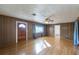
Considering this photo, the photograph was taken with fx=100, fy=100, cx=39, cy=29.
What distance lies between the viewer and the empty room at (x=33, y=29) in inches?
194

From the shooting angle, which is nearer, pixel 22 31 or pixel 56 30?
pixel 22 31

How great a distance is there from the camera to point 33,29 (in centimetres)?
1159

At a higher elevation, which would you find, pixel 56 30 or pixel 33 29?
pixel 33 29

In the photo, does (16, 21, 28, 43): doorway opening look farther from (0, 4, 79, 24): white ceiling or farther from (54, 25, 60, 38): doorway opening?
(54, 25, 60, 38): doorway opening

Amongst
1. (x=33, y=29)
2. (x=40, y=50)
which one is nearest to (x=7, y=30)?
(x=40, y=50)

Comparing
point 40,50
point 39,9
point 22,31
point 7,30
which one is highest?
point 39,9

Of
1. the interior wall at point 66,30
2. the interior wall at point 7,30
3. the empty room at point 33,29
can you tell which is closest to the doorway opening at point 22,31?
the empty room at point 33,29

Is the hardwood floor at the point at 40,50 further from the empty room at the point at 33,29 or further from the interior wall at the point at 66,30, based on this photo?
the interior wall at the point at 66,30

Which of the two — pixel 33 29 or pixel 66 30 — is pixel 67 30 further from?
pixel 33 29
